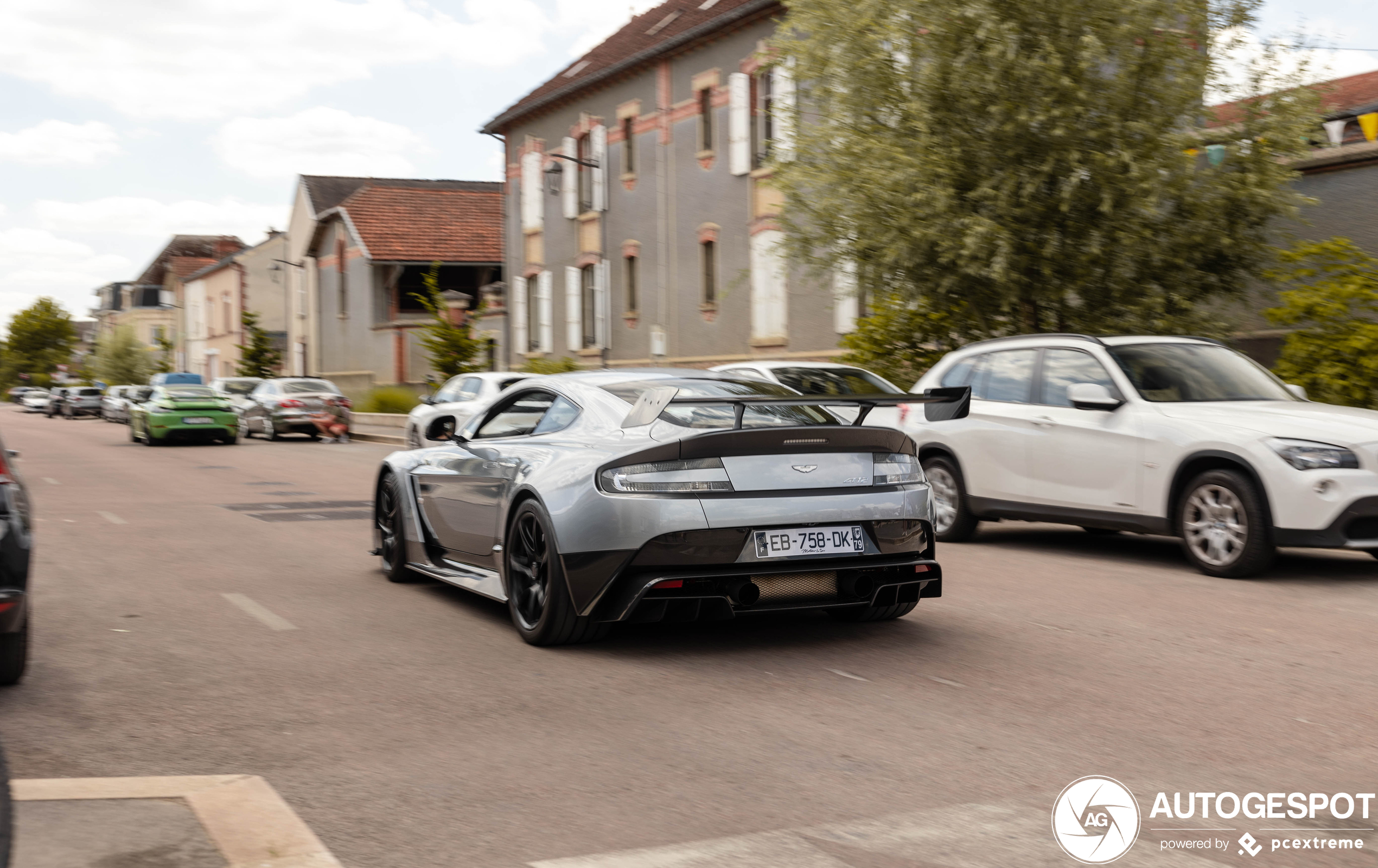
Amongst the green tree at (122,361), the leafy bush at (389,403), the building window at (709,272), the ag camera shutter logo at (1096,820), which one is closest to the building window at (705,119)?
the building window at (709,272)

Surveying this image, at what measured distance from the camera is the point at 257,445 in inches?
1176

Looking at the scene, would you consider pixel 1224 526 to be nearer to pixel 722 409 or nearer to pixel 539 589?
pixel 722 409

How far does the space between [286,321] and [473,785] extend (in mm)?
65700

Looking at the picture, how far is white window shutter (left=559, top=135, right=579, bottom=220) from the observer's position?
123 feet

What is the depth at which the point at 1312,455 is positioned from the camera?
878 cm

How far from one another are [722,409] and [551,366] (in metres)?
27.6

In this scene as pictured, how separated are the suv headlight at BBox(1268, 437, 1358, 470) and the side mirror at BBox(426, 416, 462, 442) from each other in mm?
5130

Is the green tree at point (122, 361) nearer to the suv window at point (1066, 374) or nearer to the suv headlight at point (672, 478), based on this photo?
the suv window at point (1066, 374)

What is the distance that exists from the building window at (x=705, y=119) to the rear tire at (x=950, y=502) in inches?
802

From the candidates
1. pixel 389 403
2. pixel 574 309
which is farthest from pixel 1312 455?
pixel 389 403

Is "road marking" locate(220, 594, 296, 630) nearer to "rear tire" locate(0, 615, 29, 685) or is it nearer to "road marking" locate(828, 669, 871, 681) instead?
"rear tire" locate(0, 615, 29, 685)

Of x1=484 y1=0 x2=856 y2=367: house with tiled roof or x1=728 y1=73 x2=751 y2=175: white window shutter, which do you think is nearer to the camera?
x1=484 y1=0 x2=856 y2=367: house with tiled roof

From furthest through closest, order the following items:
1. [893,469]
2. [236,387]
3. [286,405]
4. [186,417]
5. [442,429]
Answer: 1. [236,387]
2. [286,405]
3. [186,417]
4. [442,429]
5. [893,469]

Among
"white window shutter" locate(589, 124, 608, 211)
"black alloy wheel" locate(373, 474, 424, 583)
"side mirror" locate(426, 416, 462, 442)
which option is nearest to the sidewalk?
"side mirror" locate(426, 416, 462, 442)
